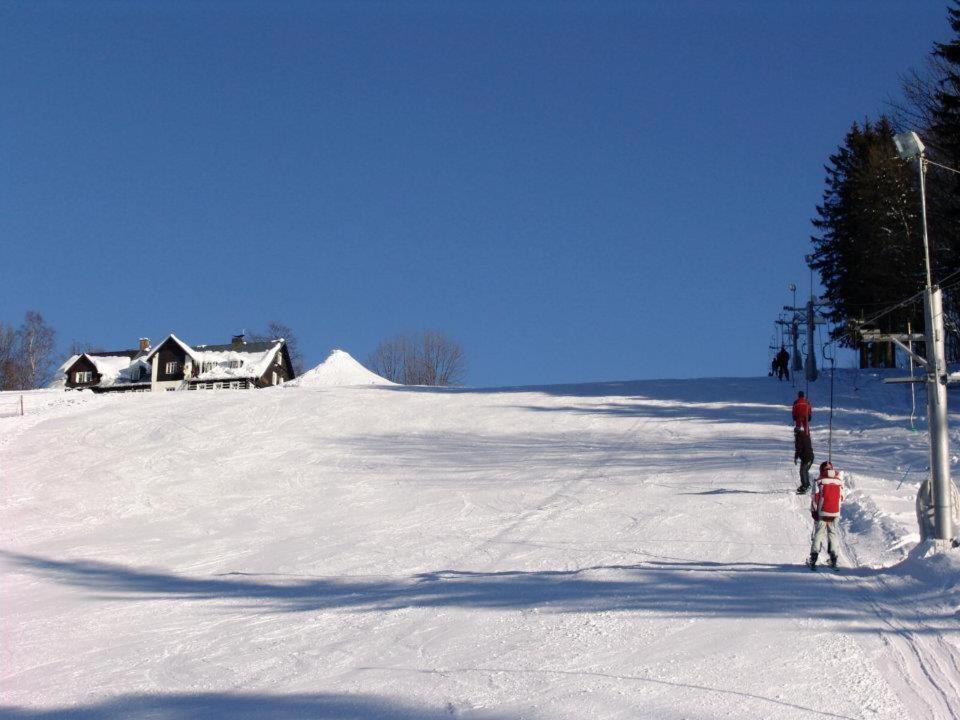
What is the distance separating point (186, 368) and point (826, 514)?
235 ft

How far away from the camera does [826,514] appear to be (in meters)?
12.1

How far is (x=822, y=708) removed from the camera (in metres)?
7.71

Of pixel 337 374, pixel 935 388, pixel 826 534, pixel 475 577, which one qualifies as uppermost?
pixel 337 374

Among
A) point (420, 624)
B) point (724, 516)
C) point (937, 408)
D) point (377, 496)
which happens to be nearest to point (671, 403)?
point (377, 496)

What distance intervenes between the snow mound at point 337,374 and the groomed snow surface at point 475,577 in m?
25.5

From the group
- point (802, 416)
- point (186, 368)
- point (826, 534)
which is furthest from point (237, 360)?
point (826, 534)

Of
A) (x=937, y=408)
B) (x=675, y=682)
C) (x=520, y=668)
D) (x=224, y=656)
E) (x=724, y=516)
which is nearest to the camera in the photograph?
(x=675, y=682)

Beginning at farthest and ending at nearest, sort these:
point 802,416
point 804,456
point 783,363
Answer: point 783,363
point 802,416
point 804,456

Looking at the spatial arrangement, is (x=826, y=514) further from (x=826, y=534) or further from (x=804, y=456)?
(x=804, y=456)

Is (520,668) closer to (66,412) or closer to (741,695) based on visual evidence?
(741,695)

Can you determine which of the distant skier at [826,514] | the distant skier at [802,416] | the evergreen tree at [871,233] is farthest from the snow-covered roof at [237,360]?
the distant skier at [826,514]

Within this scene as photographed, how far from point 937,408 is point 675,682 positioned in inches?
244

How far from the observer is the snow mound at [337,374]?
184ft

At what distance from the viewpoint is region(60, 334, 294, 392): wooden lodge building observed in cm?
7775
